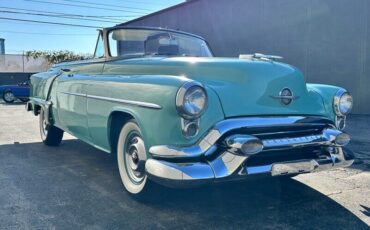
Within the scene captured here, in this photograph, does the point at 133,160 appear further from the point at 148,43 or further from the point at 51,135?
the point at 51,135

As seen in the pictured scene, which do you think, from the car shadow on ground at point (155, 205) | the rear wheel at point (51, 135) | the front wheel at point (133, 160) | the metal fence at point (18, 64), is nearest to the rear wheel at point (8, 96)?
the metal fence at point (18, 64)

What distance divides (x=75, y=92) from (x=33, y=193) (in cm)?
133

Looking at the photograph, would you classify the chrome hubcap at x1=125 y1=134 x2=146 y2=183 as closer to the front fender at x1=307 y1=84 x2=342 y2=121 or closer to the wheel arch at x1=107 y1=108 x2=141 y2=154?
the wheel arch at x1=107 y1=108 x2=141 y2=154

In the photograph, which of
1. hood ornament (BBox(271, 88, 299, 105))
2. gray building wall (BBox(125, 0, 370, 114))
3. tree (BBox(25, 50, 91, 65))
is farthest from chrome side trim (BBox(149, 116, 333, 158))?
tree (BBox(25, 50, 91, 65))

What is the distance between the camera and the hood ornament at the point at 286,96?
3.10 metres

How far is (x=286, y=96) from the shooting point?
312cm

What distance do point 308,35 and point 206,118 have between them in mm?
8671

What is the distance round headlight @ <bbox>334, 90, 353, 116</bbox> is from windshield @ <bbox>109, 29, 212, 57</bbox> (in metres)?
1.59

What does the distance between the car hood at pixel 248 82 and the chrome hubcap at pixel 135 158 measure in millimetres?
614

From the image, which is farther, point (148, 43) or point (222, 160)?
point (148, 43)

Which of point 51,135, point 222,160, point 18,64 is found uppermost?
point 18,64

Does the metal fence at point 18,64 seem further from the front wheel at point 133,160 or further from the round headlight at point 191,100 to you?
the round headlight at point 191,100

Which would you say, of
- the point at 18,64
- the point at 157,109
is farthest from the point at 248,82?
the point at 18,64

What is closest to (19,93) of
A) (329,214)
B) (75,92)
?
(75,92)
